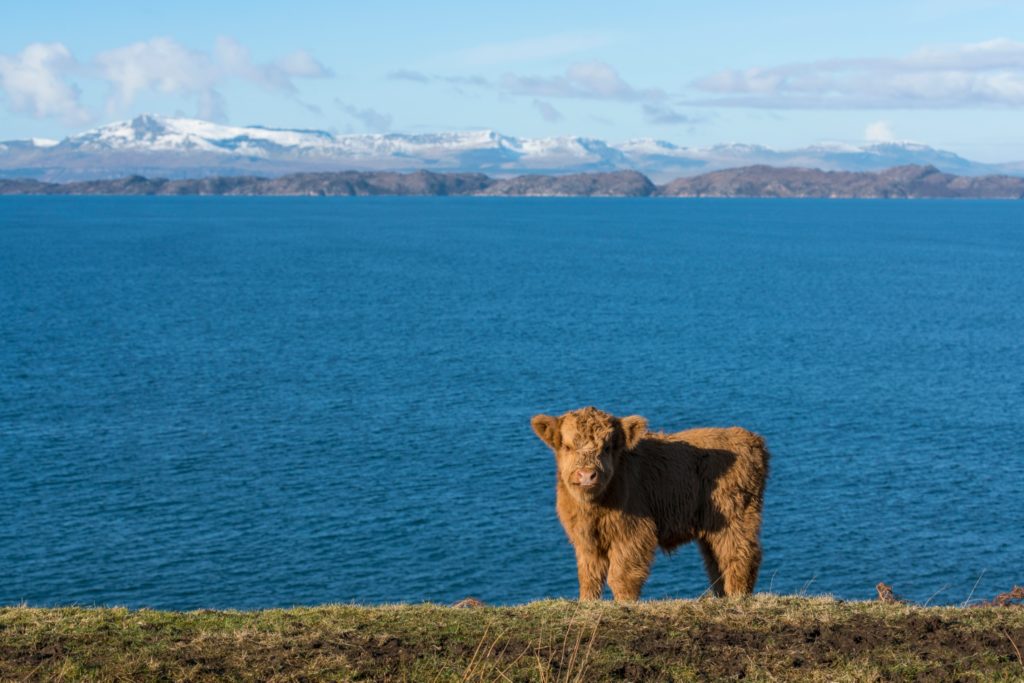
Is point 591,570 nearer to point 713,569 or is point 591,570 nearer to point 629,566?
point 629,566

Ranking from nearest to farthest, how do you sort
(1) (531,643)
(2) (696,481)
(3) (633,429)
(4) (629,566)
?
(1) (531,643)
(3) (633,429)
(4) (629,566)
(2) (696,481)

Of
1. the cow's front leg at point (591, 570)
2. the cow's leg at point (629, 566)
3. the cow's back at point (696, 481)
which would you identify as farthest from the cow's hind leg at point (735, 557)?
the cow's front leg at point (591, 570)

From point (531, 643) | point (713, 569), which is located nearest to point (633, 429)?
point (713, 569)

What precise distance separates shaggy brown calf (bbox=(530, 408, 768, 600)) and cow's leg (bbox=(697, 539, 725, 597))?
0.01m

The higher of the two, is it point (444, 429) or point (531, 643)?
point (531, 643)

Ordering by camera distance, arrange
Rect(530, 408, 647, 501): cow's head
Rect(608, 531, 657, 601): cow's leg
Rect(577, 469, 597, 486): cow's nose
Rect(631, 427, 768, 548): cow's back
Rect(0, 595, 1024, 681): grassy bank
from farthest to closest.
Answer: Rect(631, 427, 768, 548): cow's back
Rect(608, 531, 657, 601): cow's leg
Rect(530, 408, 647, 501): cow's head
Rect(577, 469, 597, 486): cow's nose
Rect(0, 595, 1024, 681): grassy bank

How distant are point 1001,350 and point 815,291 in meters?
40.7

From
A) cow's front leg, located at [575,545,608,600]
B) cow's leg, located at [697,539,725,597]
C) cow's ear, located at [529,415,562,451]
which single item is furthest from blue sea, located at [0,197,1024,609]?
cow's ear, located at [529,415,562,451]

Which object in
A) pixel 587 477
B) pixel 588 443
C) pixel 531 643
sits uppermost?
pixel 588 443

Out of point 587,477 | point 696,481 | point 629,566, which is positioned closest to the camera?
point 587,477

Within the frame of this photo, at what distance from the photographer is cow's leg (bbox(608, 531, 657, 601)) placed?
1445 centimetres

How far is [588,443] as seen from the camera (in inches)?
541

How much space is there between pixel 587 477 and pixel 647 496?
5.27ft

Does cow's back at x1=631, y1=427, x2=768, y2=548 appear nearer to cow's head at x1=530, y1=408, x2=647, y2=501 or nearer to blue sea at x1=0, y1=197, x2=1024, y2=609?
cow's head at x1=530, y1=408, x2=647, y2=501
